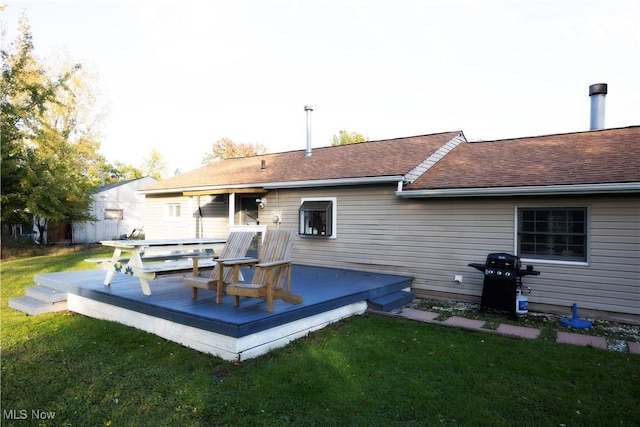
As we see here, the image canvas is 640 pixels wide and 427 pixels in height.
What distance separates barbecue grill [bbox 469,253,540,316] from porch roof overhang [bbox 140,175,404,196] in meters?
2.33

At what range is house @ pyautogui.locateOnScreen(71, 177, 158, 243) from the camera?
20984 millimetres

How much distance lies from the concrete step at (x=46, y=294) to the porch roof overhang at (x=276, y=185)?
180 inches

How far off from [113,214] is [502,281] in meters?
22.2

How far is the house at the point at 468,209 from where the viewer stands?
5.83m

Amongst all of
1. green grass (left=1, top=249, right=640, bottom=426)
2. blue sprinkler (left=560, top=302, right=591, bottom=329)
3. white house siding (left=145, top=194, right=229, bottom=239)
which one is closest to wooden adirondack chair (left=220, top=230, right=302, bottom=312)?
green grass (left=1, top=249, right=640, bottom=426)

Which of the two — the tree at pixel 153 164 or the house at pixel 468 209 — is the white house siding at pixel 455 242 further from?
the tree at pixel 153 164

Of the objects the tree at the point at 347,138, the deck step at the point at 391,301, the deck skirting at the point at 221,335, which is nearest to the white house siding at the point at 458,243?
the deck step at the point at 391,301

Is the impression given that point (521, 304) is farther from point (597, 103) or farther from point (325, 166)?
point (597, 103)

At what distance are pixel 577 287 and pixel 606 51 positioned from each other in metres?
8.97

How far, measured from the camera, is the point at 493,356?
4156mm

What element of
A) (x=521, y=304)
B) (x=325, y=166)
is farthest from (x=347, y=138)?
(x=521, y=304)

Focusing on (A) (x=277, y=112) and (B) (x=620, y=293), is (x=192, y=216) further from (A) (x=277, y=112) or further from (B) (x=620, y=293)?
(A) (x=277, y=112)

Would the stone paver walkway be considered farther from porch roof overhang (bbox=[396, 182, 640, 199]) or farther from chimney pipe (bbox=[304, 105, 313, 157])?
chimney pipe (bbox=[304, 105, 313, 157])

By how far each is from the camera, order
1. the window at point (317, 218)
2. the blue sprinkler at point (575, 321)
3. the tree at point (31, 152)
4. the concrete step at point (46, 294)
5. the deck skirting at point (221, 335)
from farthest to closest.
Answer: the tree at point (31, 152) < the window at point (317, 218) < the concrete step at point (46, 294) < the blue sprinkler at point (575, 321) < the deck skirting at point (221, 335)
